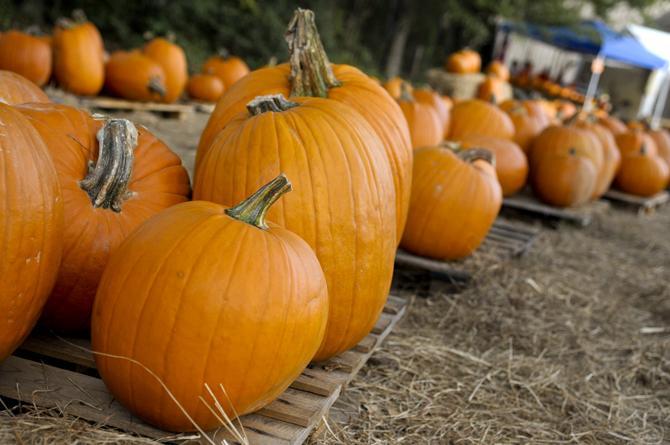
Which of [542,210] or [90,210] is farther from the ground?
[90,210]

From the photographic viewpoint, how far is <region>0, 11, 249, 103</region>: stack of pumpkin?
513cm

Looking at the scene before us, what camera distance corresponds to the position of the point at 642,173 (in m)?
6.96

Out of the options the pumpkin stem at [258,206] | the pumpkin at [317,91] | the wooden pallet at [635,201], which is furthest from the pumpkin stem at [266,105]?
the wooden pallet at [635,201]

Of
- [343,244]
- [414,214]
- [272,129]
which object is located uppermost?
[272,129]

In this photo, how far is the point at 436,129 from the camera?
4.65m

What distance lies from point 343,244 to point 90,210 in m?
0.72

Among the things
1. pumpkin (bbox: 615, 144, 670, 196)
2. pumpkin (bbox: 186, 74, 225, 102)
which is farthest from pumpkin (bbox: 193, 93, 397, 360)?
pumpkin (bbox: 615, 144, 670, 196)

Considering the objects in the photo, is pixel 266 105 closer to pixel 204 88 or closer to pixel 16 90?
pixel 16 90

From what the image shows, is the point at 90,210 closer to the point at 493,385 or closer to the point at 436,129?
the point at 493,385

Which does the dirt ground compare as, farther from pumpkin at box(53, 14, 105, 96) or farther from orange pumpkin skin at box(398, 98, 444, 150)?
pumpkin at box(53, 14, 105, 96)

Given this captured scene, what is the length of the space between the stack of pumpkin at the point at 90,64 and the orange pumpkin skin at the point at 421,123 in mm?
2652

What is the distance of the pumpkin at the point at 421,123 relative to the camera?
4531 millimetres

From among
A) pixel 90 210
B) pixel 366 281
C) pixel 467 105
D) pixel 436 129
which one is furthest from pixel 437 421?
pixel 467 105

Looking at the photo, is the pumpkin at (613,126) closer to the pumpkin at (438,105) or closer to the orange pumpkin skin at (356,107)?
the pumpkin at (438,105)
